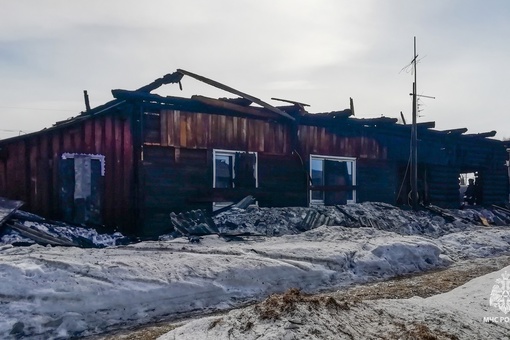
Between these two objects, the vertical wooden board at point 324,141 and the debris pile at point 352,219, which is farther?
the vertical wooden board at point 324,141

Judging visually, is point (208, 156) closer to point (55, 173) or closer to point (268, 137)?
point (268, 137)

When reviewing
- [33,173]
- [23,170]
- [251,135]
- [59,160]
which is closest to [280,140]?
[251,135]

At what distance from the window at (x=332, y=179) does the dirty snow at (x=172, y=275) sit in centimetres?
425

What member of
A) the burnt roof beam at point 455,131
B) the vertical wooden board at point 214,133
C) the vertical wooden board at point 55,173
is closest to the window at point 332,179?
the vertical wooden board at point 214,133

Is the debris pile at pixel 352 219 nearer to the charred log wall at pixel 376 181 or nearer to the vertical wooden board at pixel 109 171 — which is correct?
the charred log wall at pixel 376 181

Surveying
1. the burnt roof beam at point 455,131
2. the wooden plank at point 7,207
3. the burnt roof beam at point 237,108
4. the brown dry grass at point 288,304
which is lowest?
the brown dry grass at point 288,304

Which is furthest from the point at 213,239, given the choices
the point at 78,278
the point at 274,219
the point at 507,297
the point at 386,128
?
the point at 386,128

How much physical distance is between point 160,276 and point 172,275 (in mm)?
188

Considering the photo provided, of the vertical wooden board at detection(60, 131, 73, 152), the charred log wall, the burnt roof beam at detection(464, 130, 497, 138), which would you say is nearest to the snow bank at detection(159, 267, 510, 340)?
the vertical wooden board at detection(60, 131, 73, 152)

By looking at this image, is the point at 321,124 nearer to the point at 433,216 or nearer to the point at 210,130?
the point at 210,130

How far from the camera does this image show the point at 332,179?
1521 cm

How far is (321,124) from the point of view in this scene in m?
15.0

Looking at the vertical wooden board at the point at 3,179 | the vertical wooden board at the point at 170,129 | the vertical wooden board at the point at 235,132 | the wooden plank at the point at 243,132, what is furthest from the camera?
the wooden plank at the point at 243,132

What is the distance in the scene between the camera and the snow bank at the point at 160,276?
17.3ft
